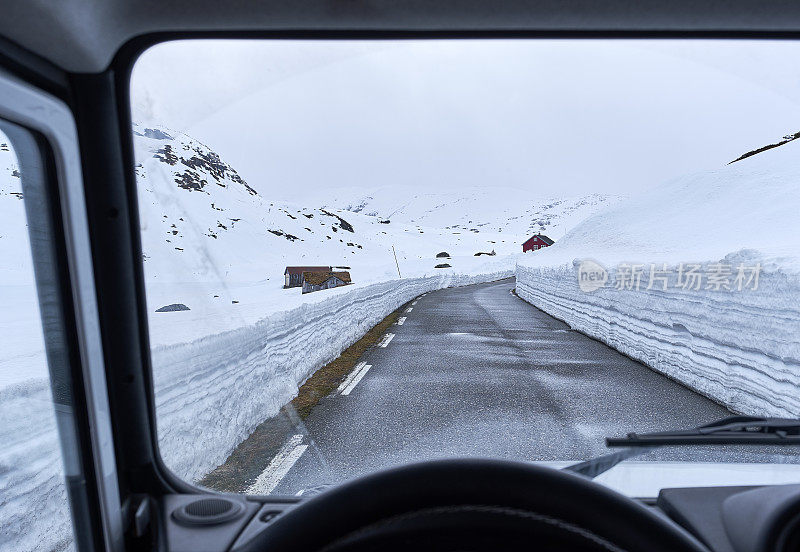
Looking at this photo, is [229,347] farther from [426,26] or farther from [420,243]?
[420,243]

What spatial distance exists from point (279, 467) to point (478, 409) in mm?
2560

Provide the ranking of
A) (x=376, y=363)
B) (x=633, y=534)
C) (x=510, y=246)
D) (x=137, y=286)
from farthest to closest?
(x=510, y=246) → (x=376, y=363) → (x=137, y=286) → (x=633, y=534)

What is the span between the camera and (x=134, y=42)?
2.11 metres

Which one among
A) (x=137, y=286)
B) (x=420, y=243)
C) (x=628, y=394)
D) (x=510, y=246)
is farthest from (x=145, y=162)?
(x=510, y=246)

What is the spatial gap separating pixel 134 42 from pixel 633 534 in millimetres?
2151

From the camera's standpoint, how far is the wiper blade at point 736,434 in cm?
205

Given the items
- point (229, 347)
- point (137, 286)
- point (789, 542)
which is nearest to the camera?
point (789, 542)

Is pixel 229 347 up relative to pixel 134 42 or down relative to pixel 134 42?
down

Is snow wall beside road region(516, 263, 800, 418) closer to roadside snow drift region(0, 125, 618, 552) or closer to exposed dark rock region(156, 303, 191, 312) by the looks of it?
roadside snow drift region(0, 125, 618, 552)

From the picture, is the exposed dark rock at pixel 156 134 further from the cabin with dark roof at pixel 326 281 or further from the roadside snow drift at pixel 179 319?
the cabin with dark roof at pixel 326 281

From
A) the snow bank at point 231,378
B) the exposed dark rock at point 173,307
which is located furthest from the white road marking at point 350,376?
the exposed dark rock at point 173,307

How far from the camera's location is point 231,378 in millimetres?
4727

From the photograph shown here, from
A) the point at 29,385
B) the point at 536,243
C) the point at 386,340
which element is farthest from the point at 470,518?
the point at 536,243

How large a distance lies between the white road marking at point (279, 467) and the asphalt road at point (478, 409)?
0.01 m
